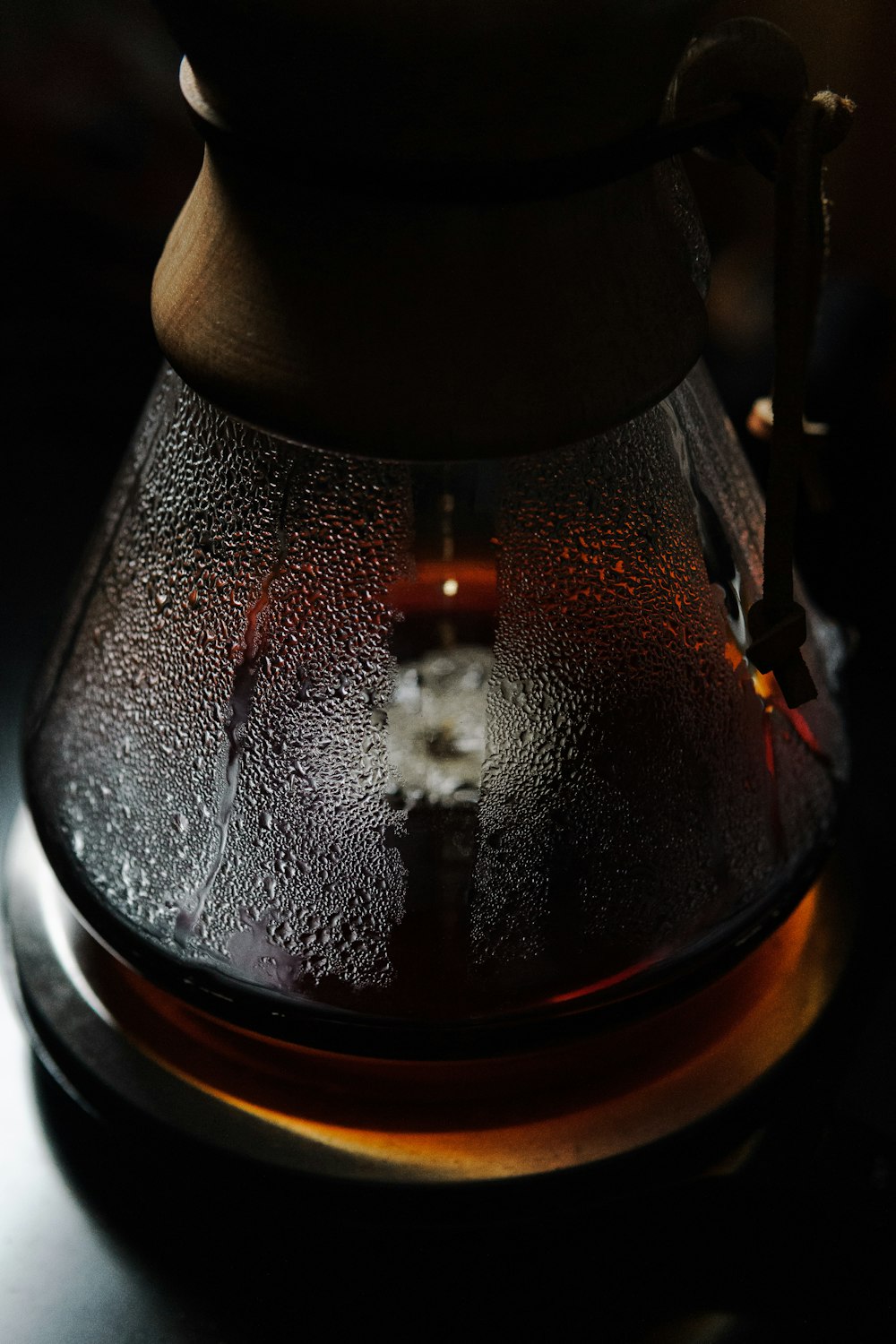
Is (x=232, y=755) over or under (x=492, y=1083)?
over

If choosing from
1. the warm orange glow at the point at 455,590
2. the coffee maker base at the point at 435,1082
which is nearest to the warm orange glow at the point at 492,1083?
the coffee maker base at the point at 435,1082

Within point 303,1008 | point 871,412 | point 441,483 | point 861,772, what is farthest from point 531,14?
point 871,412

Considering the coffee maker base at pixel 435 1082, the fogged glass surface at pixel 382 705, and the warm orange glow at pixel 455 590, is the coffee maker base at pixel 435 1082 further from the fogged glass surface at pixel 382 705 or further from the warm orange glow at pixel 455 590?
the warm orange glow at pixel 455 590

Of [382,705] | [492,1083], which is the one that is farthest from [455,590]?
[492,1083]

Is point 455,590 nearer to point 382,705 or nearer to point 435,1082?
point 382,705

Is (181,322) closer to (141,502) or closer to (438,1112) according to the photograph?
(141,502)

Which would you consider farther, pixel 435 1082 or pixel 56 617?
pixel 56 617

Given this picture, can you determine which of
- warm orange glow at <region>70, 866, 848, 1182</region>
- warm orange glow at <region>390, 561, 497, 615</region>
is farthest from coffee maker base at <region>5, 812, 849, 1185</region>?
warm orange glow at <region>390, 561, 497, 615</region>
